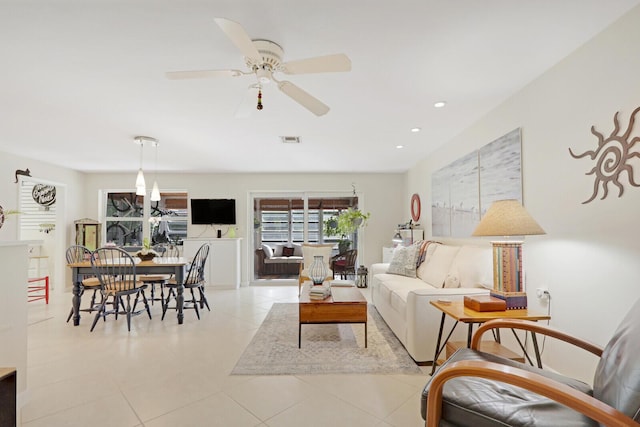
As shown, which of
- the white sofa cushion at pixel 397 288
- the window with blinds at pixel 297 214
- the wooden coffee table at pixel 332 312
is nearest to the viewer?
the wooden coffee table at pixel 332 312

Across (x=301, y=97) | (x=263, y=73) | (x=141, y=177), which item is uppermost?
(x=263, y=73)

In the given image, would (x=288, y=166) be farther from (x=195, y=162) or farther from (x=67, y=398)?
(x=67, y=398)

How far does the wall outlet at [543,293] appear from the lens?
2.37 metres

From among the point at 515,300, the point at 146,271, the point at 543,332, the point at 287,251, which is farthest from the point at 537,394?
the point at 287,251

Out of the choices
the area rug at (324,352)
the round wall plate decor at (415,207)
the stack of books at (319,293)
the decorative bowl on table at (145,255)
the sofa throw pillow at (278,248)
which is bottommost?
the area rug at (324,352)

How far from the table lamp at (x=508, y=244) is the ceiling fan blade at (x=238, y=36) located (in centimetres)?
180

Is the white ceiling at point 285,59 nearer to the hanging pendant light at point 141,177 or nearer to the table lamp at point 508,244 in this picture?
the hanging pendant light at point 141,177

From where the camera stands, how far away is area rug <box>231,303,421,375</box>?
2562 mm

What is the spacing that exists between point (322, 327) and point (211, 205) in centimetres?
380

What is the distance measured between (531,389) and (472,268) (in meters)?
2.16

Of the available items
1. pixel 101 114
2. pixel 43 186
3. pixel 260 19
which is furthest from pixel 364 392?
pixel 43 186

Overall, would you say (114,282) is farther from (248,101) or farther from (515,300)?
(515,300)

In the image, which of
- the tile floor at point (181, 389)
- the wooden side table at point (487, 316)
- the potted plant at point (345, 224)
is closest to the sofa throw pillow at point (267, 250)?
the potted plant at point (345, 224)

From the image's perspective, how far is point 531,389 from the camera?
1088mm
